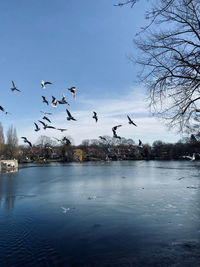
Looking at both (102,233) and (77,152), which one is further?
(77,152)

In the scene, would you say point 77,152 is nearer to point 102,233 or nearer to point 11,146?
point 11,146

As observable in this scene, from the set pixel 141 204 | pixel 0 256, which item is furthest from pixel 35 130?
pixel 0 256

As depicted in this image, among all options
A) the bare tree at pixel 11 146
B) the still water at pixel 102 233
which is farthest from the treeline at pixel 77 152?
the still water at pixel 102 233

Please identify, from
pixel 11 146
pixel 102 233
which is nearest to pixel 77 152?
pixel 11 146

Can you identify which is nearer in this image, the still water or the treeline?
the still water

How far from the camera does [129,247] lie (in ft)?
21.5

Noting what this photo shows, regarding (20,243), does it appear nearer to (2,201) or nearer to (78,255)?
(78,255)

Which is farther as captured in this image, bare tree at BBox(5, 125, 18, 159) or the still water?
bare tree at BBox(5, 125, 18, 159)

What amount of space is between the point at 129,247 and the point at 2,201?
996 cm

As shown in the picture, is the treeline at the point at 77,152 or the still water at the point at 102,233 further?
the treeline at the point at 77,152

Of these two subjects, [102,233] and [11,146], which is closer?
[102,233]

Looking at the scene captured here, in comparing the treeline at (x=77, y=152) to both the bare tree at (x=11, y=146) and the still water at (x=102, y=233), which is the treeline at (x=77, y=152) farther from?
the still water at (x=102, y=233)

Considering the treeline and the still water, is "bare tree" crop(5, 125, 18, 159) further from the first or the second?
the still water

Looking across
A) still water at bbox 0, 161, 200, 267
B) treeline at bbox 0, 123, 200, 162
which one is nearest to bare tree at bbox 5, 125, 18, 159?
treeline at bbox 0, 123, 200, 162
